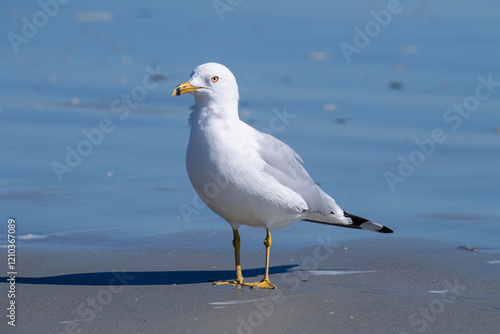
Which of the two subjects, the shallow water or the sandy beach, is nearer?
the sandy beach

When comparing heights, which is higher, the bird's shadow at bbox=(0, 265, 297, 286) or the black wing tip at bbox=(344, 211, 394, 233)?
the black wing tip at bbox=(344, 211, 394, 233)

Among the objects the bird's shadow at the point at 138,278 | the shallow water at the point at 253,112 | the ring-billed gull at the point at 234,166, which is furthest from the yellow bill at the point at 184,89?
the shallow water at the point at 253,112

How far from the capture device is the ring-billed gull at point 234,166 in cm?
578

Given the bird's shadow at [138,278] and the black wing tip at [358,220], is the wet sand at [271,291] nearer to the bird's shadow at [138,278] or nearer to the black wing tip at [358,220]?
the bird's shadow at [138,278]

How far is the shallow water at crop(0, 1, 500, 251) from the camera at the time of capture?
7457mm

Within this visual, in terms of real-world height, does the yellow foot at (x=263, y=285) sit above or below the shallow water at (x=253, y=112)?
below

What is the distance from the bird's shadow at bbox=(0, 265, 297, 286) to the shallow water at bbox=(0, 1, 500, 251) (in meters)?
0.64

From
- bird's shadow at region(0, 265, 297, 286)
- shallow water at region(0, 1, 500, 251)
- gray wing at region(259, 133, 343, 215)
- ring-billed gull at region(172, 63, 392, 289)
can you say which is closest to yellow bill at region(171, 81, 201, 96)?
ring-billed gull at region(172, 63, 392, 289)

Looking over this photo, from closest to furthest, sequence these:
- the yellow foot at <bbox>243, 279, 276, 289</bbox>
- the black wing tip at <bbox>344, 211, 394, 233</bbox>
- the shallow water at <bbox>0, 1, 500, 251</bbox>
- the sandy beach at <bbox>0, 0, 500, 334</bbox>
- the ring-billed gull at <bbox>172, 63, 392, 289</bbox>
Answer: the sandy beach at <bbox>0, 0, 500, 334</bbox>, the ring-billed gull at <bbox>172, 63, 392, 289</bbox>, the yellow foot at <bbox>243, 279, 276, 289</bbox>, the black wing tip at <bbox>344, 211, 394, 233</bbox>, the shallow water at <bbox>0, 1, 500, 251</bbox>

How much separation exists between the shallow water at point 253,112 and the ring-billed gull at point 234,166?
0.92 metres

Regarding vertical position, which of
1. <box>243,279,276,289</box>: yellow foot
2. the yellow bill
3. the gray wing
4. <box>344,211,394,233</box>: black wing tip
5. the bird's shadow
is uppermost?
the yellow bill

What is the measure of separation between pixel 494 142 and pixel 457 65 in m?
3.00

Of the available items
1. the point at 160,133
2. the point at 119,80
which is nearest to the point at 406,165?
the point at 160,133

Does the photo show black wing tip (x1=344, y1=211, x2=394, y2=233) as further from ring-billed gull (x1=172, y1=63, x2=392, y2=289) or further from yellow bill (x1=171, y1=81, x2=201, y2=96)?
yellow bill (x1=171, y1=81, x2=201, y2=96)
